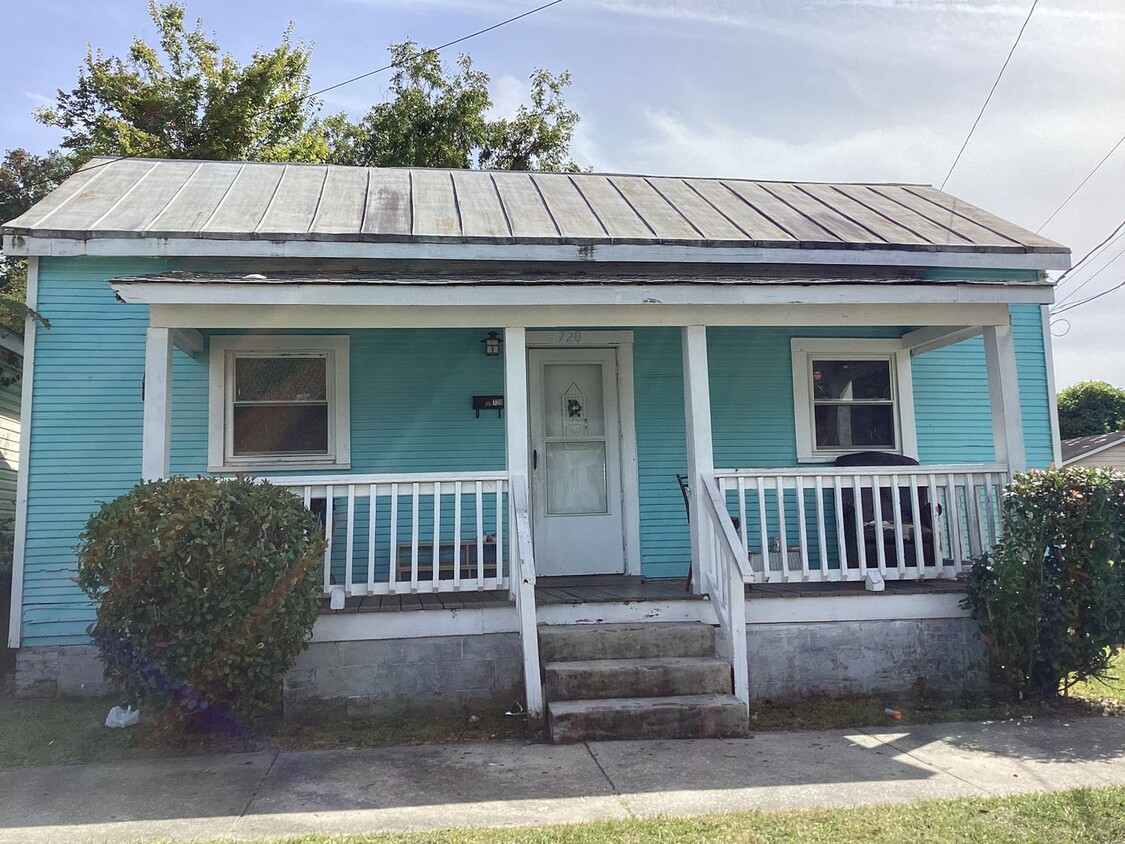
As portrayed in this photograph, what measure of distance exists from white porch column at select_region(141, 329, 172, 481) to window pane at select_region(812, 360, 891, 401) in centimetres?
531

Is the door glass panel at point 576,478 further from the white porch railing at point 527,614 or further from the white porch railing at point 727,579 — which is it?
the white porch railing at point 527,614

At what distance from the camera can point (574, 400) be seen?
7516 mm

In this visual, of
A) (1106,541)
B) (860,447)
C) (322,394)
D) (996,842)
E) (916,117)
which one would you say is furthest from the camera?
(916,117)

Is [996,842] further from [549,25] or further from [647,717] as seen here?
[549,25]

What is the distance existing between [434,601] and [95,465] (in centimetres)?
295

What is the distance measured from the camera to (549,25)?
9.75 metres

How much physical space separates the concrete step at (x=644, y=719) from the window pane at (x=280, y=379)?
3.50 m

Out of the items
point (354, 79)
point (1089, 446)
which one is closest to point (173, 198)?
point (354, 79)

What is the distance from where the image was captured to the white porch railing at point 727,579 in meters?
5.20

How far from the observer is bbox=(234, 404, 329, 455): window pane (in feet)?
22.8

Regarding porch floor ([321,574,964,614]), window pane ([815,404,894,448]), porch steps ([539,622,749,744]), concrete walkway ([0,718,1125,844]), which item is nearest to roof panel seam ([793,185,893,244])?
window pane ([815,404,894,448])

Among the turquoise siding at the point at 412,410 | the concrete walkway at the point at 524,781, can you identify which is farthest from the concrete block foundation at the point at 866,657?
the turquoise siding at the point at 412,410

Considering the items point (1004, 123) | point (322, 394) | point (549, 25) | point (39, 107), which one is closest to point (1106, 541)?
point (322, 394)

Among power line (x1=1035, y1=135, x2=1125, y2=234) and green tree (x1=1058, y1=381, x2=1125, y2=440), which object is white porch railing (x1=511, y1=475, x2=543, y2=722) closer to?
power line (x1=1035, y1=135, x2=1125, y2=234)
